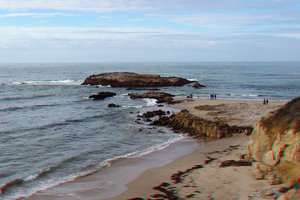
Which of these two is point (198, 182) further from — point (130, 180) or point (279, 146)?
point (279, 146)

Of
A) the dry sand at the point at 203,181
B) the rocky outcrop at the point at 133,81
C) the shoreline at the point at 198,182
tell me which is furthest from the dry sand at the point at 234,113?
the rocky outcrop at the point at 133,81

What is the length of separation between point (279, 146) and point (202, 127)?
12267 mm

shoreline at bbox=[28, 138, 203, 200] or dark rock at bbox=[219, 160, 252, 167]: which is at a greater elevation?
dark rock at bbox=[219, 160, 252, 167]

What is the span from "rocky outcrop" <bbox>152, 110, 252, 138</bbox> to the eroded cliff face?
8646 millimetres

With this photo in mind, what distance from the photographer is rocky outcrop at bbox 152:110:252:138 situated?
2156 cm

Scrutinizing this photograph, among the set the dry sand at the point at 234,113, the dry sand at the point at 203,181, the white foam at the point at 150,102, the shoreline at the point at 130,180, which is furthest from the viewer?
the white foam at the point at 150,102

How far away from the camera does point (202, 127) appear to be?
22688 mm

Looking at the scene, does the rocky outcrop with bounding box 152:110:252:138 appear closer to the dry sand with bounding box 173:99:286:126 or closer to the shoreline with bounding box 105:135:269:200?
the dry sand with bounding box 173:99:286:126

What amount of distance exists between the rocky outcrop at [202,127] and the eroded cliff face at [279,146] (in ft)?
28.4

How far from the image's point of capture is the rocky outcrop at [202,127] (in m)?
21.6

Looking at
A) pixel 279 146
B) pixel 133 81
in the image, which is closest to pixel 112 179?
pixel 279 146

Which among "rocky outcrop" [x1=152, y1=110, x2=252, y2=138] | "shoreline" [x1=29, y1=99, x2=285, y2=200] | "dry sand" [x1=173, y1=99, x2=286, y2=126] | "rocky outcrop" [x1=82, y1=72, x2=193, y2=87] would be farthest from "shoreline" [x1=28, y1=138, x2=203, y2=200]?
"rocky outcrop" [x1=82, y1=72, x2=193, y2=87]

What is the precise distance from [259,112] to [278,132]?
1969 cm

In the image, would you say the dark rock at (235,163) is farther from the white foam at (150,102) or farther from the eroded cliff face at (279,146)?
the white foam at (150,102)
